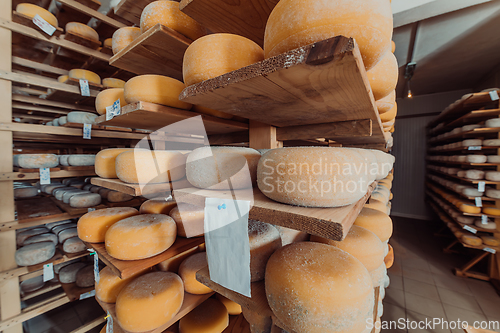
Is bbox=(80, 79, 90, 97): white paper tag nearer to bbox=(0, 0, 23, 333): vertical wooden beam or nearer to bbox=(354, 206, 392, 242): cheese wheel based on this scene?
bbox=(0, 0, 23, 333): vertical wooden beam

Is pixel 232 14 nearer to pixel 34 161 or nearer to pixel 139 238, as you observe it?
pixel 139 238

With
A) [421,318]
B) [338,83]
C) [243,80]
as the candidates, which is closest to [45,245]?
[243,80]

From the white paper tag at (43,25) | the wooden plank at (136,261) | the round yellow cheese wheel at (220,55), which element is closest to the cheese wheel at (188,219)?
the wooden plank at (136,261)

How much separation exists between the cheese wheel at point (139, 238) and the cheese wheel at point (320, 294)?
61 centimetres

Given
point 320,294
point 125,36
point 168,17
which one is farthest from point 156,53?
point 320,294

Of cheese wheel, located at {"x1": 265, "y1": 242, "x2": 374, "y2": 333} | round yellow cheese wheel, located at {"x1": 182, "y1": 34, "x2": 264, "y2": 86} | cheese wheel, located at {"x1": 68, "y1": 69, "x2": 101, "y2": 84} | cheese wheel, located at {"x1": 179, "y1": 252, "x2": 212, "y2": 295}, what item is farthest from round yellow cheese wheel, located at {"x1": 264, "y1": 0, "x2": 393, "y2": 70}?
cheese wheel, located at {"x1": 68, "y1": 69, "x2": 101, "y2": 84}

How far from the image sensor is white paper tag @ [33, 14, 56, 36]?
157 centimetres

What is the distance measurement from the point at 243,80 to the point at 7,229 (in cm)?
222

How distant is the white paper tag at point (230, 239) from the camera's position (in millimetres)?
585

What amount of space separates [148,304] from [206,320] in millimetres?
427

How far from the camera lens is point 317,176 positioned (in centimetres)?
50

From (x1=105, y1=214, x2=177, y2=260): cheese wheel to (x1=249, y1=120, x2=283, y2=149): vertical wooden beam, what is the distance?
656 millimetres

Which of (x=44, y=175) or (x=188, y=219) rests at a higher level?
(x=44, y=175)

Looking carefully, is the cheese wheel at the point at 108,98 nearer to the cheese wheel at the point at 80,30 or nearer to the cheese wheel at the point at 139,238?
the cheese wheel at the point at 139,238
